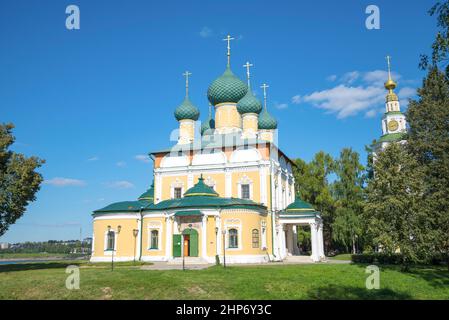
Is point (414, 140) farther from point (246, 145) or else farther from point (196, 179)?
point (196, 179)

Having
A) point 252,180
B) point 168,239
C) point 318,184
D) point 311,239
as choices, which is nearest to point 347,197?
point 318,184

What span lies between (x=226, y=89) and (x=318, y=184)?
42.2 feet

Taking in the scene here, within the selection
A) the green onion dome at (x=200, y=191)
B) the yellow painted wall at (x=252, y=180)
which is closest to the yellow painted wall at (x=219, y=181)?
the yellow painted wall at (x=252, y=180)

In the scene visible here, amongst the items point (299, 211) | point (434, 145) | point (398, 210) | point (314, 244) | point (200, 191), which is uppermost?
point (434, 145)

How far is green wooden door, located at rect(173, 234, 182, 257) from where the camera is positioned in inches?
1037

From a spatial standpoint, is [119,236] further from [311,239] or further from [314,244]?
[311,239]

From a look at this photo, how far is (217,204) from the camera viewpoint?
26000 mm

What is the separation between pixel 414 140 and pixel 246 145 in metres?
11.4

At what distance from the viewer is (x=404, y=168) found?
19.4 metres

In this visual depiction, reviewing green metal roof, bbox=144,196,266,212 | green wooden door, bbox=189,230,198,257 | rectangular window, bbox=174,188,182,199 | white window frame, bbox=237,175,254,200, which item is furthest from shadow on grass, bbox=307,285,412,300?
rectangular window, bbox=174,188,182,199

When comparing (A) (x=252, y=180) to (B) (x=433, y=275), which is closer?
(B) (x=433, y=275)

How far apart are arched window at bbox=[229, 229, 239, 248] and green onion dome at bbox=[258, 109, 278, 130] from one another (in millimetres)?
14511

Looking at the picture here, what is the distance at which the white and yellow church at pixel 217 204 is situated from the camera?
26031 mm
